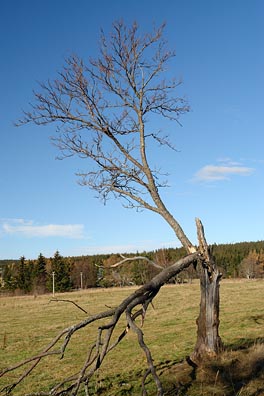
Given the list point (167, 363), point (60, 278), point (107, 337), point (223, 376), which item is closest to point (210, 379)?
point (223, 376)

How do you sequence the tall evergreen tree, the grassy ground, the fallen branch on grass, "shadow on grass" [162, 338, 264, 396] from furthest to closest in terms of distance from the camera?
1. the tall evergreen tree
2. the grassy ground
3. "shadow on grass" [162, 338, 264, 396]
4. the fallen branch on grass

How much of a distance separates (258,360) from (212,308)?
4.25 feet

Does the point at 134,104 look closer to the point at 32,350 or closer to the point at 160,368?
the point at 160,368

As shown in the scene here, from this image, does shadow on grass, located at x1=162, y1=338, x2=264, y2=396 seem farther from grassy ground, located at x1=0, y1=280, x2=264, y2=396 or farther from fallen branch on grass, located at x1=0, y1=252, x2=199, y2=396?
fallen branch on grass, located at x1=0, y1=252, x2=199, y2=396

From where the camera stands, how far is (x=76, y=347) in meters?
16.1

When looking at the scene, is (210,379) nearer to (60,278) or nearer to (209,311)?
(209,311)

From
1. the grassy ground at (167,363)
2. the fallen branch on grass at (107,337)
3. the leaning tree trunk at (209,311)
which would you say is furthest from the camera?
the leaning tree trunk at (209,311)

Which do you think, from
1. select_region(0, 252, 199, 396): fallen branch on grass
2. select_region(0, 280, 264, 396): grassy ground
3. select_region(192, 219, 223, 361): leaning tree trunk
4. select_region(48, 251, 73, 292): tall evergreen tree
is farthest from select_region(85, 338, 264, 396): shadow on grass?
select_region(48, 251, 73, 292): tall evergreen tree

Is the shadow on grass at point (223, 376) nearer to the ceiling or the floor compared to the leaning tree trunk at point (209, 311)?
nearer to the floor

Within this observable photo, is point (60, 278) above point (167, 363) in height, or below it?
above

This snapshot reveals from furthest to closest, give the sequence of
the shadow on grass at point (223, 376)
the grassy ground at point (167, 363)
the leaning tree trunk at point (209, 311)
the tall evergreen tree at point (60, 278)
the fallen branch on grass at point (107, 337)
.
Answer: the tall evergreen tree at point (60, 278) → the leaning tree trunk at point (209, 311) → the grassy ground at point (167, 363) → the shadow on grass at point (223, 376) → the fallen branch on grass at point (107, 337)

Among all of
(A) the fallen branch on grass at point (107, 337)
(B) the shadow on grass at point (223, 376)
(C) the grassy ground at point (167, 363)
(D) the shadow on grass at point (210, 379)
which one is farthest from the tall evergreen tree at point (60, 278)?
(A) the fallen branch on grass at point (107, 337)

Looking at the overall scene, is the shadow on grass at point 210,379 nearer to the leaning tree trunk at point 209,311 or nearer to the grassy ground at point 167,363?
the grassy ground at point 167,363

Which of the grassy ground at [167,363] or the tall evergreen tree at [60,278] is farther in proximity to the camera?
the tall evergreen tree at [60,278]
